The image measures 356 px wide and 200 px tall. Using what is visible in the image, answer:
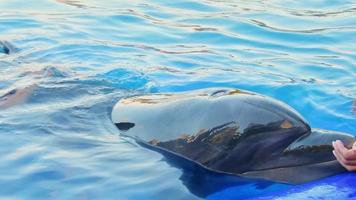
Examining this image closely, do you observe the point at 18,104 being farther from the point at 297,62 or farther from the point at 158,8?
the point at 158,8

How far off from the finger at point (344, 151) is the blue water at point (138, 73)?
115mm

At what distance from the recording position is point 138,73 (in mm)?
7809

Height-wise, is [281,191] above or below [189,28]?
below

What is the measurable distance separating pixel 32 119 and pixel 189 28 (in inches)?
174

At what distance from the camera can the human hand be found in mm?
4076

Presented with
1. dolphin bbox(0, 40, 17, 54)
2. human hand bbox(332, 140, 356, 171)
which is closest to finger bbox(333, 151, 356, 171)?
human hand bbox(332, 140, 356, 171)

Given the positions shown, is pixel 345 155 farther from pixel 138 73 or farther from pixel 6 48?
pixel 6 48

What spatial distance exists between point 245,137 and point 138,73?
11.5 feet

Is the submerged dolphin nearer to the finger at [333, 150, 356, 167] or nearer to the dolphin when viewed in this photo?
the finger at [333, 150, 356, 167]

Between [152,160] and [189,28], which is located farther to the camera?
[189,28]

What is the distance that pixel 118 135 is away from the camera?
516cm

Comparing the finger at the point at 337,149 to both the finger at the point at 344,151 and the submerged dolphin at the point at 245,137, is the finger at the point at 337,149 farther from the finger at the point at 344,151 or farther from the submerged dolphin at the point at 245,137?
the submerged dolphin at the point at 245,137

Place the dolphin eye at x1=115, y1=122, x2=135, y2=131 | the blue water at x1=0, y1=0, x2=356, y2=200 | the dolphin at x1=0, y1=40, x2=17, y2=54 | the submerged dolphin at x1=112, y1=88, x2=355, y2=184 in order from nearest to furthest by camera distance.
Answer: the submerged dolphin at x1=112, y1=88, x2=355, y2=184
the blue water at x1=0, y1=0, x2=356, y2=200
the dolphin eye at x1=115, y1=122, x2=135, y2=131
the dolphin at x1=0, y1=40, x2=17, y2=54

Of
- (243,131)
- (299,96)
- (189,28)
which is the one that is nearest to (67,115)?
(243,131)
